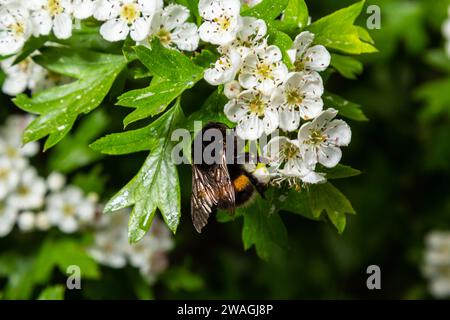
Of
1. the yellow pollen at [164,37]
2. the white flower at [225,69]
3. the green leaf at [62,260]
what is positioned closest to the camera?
the white flower at [225,69]

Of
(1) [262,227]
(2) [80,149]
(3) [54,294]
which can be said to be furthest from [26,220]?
(1) [262,227]

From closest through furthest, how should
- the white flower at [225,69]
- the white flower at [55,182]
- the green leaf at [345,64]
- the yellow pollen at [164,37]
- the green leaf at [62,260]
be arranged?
1. the white flower at [225,69]
2. the yellow pollen at [164,37]
3. the green leaf at [345,64]
4. the green leaf at [62,260]
5. the white flower at [55,182]

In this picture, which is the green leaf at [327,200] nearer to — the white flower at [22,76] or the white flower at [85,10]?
the white flower at [85,10]

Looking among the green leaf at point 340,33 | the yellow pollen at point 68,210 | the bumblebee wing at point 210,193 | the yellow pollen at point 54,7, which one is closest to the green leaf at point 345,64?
the green leaf at point 340,33

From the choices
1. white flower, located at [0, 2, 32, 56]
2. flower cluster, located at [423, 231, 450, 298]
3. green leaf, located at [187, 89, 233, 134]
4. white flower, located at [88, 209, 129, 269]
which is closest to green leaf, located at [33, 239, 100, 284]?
white flower, located at [88, 209, 129, 269]

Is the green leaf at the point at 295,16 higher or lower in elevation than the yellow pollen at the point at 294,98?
higher
